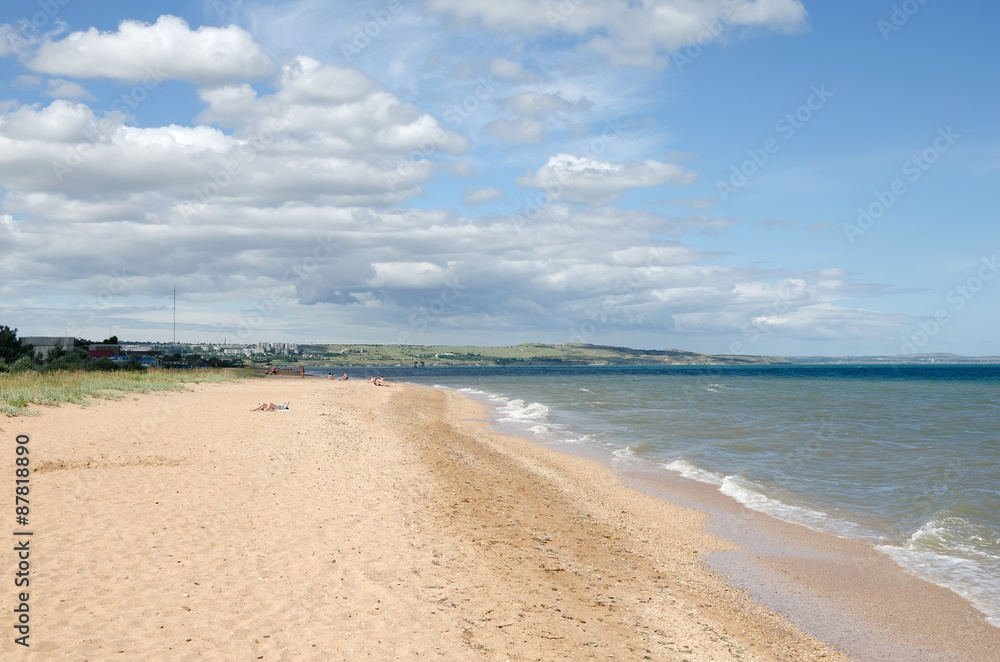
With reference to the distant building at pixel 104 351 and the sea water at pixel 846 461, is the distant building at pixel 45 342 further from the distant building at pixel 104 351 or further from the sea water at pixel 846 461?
the sea water at pixel 846 461

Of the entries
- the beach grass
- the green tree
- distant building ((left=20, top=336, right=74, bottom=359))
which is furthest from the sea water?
distant building ((left=20, top=336, right=74, bottom=359))

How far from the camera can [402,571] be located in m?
7.91

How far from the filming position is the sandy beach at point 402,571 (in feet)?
20.4

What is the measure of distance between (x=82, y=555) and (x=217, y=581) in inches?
78.0

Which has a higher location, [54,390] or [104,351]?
[104,351]

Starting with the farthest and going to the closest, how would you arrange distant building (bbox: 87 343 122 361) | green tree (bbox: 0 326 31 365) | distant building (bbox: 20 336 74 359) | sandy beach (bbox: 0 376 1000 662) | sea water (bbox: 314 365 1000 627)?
distant building (bbox: 87 343 122 361), distant building (bbox: 20 336 74 359), green tree (bbox: 0 326 31 365), sea water (bbox: 314 365 1000 627), sandy beach (bbox: 0 376 1000 662)

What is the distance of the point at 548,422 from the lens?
31375 millimetres

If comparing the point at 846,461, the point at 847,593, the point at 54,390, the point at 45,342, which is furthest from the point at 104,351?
the point at 847,593

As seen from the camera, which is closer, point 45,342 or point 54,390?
point 54,390

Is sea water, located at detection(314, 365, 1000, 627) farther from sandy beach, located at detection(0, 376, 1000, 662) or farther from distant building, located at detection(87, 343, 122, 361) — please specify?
distant building, located at detection(87, 343, 122, 361)

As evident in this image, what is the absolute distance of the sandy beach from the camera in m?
6.22

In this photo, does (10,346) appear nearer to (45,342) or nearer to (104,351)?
(45,342)

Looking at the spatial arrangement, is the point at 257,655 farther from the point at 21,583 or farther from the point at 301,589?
the point at 21,583

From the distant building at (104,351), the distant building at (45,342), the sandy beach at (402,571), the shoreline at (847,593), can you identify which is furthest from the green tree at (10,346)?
the shoreline at (847,593)
